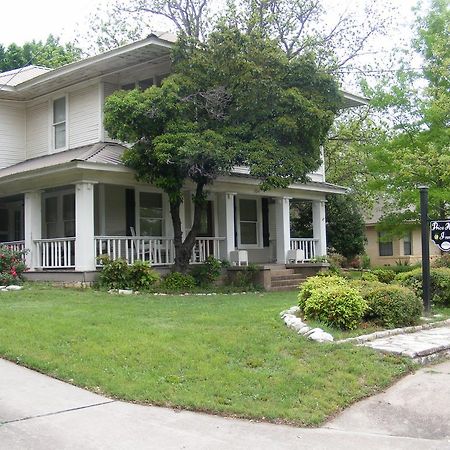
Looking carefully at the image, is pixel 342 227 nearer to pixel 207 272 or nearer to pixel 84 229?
pixel 207 272

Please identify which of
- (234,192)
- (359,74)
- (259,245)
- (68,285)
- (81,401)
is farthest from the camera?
(359,74)

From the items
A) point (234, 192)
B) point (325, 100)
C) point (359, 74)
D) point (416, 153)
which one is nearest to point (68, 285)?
point (234, 192)

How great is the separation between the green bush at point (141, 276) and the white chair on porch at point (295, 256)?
659 centimetres

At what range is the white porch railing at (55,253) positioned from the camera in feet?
53.8

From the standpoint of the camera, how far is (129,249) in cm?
1733

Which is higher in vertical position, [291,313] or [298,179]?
[298,179]

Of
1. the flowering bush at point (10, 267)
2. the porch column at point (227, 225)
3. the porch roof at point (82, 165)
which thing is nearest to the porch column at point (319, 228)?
the porch roof at point (82, 165)

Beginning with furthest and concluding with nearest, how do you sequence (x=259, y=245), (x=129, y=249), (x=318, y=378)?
(x=259, y=245), (x=129, y=249), (x=318, y=378)

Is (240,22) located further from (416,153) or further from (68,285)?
(68,285)

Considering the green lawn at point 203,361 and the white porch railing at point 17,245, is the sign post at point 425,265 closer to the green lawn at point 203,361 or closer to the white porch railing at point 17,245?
the green lawn at point 203,361

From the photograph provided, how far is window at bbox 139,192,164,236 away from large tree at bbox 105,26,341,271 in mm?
2826

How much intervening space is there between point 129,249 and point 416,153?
9266 millimetres

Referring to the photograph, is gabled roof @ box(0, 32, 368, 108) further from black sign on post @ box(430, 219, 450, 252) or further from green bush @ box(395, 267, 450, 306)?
green bush @ box(395, 267, 450, 306)

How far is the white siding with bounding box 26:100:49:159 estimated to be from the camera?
19.9m
